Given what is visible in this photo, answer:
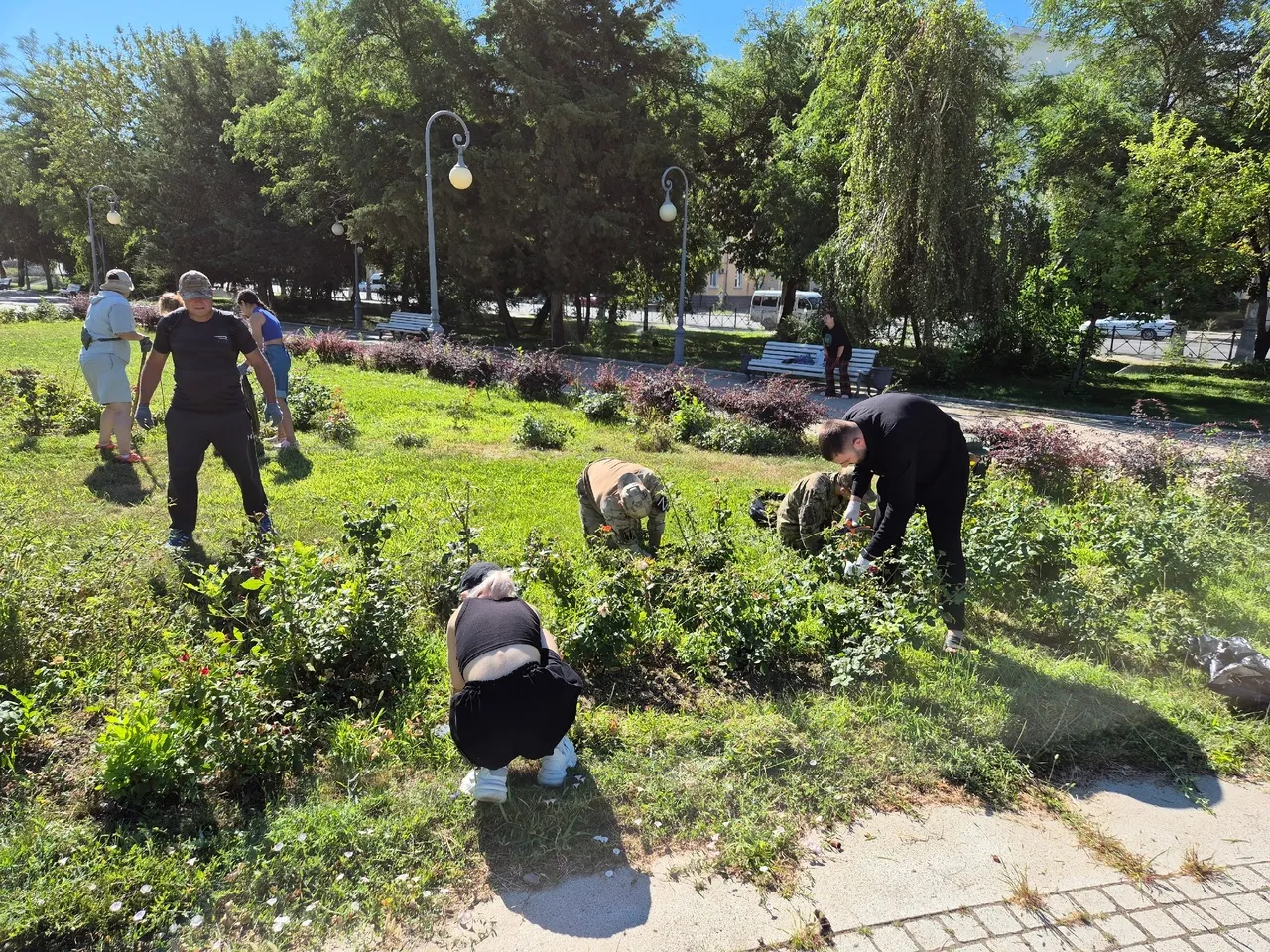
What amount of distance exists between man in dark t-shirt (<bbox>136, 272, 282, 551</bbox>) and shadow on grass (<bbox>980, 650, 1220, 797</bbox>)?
15.0 ft

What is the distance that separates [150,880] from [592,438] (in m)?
7.53

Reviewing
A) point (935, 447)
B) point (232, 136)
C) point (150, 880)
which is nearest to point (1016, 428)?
point (935, 447)

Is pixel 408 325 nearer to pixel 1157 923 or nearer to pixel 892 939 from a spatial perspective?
pixel 892 939

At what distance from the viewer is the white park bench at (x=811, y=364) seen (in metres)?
14.4

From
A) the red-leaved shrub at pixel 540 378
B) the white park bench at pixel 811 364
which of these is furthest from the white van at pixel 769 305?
the red-leaved shrub at pixel 540 378

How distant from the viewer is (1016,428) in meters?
8.11

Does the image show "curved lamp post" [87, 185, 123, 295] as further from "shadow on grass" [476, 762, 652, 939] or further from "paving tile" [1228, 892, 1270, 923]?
"paving tile" [1228, 892, 1270, 923]

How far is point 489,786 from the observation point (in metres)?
2.79

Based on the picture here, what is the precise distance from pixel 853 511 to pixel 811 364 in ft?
38.4

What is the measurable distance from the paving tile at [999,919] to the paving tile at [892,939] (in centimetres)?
29

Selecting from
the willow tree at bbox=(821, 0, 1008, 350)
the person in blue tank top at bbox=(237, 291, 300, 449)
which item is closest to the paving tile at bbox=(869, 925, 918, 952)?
the person in blue tank top at bbox=(237, 291, 300, 449)

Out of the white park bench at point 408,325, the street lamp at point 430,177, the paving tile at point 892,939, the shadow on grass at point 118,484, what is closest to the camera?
the paving tile at point 892,939

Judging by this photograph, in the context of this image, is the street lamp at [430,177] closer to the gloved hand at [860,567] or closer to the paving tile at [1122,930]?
the gloved hand at [860,567]

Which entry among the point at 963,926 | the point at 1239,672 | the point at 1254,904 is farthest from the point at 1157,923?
the point at 1239,672
